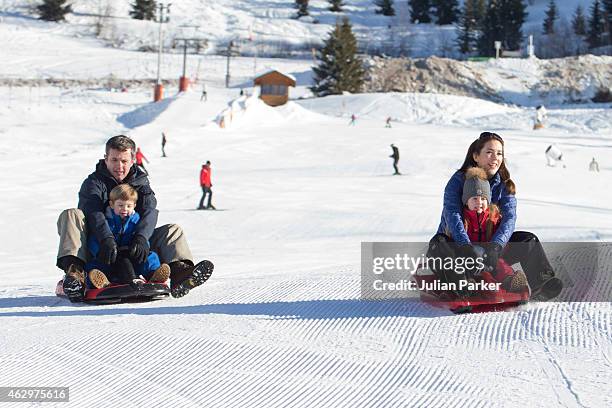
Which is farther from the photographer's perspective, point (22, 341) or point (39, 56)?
point (39, 56)

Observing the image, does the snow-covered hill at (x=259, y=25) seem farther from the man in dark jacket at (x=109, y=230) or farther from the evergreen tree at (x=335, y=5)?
the man in dark jacket at (x=109, y=230)

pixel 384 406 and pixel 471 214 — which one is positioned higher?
pixel 471 214

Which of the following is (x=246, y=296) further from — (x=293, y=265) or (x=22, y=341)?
(x=293, y=265)

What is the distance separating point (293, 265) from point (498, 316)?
15.7ft

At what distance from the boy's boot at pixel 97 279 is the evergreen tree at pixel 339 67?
6212 centimetres

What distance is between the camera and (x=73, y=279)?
652 cm

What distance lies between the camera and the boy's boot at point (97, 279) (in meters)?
6.58

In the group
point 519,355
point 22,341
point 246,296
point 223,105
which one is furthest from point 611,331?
point 223,105

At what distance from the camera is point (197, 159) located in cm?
3256

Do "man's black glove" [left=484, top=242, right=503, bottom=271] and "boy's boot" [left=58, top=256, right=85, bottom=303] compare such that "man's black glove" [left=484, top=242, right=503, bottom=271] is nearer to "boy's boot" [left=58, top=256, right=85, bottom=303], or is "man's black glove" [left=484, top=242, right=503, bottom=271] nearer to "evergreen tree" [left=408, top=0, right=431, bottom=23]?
"boy's boot" [left=58, top=256, right=85, bottom=303]

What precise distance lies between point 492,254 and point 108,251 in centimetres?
278

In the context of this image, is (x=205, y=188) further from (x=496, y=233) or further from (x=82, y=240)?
(x=496, y=233)

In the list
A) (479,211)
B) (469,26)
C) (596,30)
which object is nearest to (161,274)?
(479,211)

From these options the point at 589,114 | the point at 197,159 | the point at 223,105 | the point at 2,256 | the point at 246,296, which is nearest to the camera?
the point at 246,296
